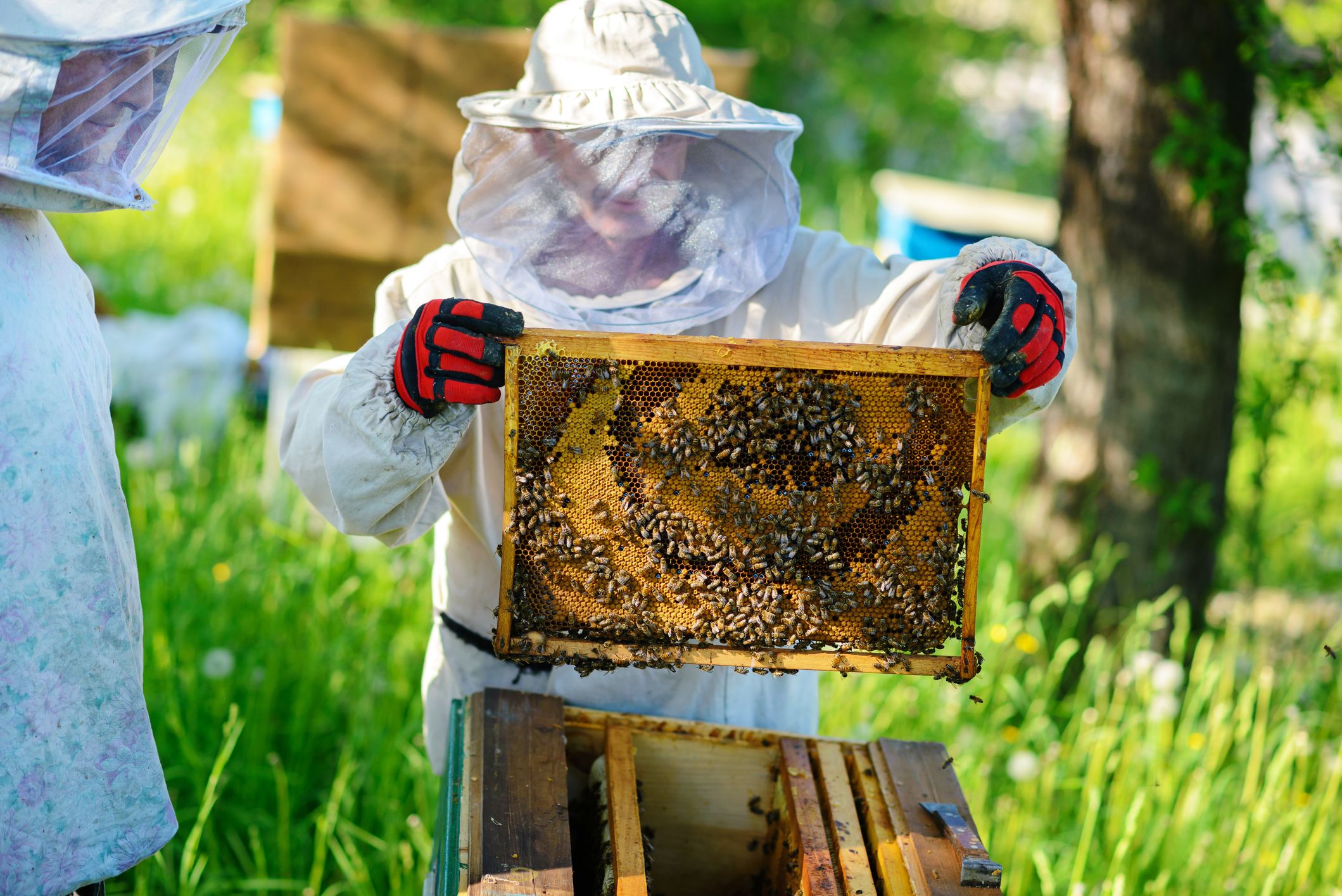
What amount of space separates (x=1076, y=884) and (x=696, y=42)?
2339mm

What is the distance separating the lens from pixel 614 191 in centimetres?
238

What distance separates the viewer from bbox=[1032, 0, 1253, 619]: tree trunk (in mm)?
4328

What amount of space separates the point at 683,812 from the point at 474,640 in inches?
25.9

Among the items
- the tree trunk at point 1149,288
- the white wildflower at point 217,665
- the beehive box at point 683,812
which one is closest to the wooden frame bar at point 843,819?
the beehive box at point 683,812

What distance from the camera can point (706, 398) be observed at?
6.99ft

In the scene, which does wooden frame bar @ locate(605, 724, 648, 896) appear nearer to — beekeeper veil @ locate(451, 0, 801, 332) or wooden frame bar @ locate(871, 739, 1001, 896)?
wooden frame bar @ locate(871, 739, 1001, 896)

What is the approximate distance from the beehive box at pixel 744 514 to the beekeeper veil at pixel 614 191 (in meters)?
0.33

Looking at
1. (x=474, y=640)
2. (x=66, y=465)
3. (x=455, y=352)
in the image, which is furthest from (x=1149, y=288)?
(x=66, y=465)

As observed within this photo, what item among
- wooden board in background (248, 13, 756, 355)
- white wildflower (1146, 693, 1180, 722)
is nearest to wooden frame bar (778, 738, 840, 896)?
white wildflower (1146, 693, 1180, 722)

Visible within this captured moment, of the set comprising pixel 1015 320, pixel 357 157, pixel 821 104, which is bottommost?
pixel 1015 320

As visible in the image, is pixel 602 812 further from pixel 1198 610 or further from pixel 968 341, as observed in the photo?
pixel 1198 610

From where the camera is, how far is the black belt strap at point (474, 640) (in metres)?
2.61

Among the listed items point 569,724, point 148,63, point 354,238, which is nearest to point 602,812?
point 569,724

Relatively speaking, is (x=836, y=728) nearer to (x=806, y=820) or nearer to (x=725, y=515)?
(x=806, y=820)
